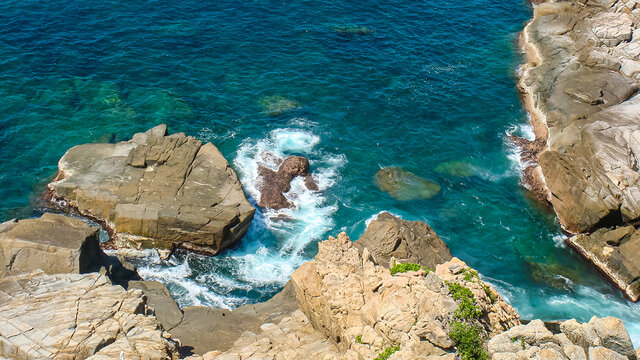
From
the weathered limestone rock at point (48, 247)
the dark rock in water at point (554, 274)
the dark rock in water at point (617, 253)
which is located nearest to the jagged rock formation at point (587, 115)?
the dark rock in water at point (617, 253)

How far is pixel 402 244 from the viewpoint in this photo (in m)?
45.7

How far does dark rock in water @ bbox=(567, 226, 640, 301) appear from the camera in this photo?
48062 mm

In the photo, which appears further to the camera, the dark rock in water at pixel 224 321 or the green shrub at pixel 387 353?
the dark rock in water at pixel 224 321

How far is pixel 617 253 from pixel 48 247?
4627 cm

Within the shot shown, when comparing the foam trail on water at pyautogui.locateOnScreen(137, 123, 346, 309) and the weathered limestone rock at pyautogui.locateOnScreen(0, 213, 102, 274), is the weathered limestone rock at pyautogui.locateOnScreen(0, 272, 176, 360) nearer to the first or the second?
the weathered limestone rock at pyautogui.locateOnScreen(0, 213, 102, 274)

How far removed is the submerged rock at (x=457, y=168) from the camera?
197 ft

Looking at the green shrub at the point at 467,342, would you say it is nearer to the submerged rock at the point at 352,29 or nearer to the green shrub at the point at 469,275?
the green shrub at the point at 469,275

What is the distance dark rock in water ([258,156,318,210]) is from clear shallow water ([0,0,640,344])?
3.92 ft

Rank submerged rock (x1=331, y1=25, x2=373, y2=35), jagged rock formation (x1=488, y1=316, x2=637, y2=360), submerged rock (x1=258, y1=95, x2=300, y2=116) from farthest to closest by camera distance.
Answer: submerged rock (x1=331, y1=25, x2=373, y2=35) < submerged rock (x1=258, y1=95, x2=300, y2=116) < jagged rock formation (x1=488, y1=316, x2=637, y2=360)

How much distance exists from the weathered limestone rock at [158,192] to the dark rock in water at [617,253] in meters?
30.6

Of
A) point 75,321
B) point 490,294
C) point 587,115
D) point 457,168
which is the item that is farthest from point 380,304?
point 587,115

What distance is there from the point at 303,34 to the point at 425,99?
68.2 ft

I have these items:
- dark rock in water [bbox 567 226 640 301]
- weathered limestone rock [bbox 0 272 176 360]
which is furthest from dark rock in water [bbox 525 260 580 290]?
weathered limestone rock [bbox 0 272 176 360]

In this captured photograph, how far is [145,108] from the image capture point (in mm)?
64062
